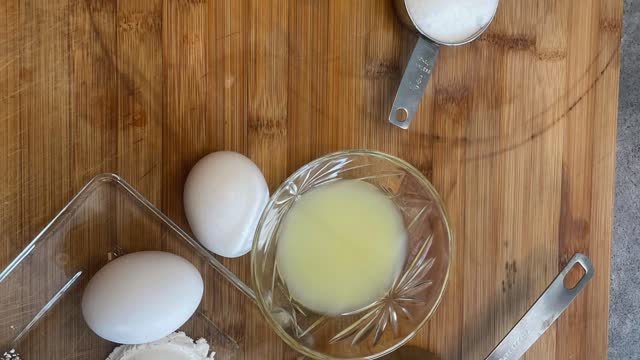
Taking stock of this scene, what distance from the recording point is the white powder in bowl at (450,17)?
0.68 m

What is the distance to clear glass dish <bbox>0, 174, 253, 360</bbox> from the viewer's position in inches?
25.7

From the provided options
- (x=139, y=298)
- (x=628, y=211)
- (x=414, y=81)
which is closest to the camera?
(x=139, y=298)

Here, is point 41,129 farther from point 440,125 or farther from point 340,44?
point 440,125

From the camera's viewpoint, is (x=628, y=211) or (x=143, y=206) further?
(x=628, y=211)

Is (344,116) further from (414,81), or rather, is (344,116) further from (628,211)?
(628,211)

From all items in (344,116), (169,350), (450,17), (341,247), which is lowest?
(169,350)

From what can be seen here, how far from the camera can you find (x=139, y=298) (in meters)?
0.59

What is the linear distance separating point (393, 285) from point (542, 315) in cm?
20

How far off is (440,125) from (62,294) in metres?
0.45

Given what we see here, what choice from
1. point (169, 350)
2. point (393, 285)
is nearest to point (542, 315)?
point (393, 285)

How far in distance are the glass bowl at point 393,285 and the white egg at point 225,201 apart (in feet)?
0.07

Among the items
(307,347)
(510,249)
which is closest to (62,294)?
(307,347)

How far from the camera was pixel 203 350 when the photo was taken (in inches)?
26.6

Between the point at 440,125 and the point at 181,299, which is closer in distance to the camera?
the point at 181,299
